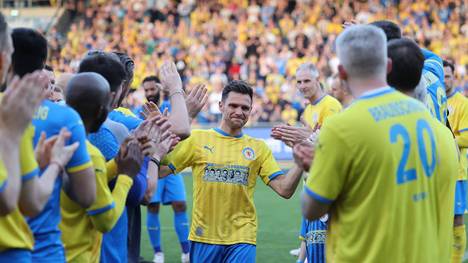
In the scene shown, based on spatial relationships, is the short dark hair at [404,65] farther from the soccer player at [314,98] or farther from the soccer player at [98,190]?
the soccer player at [314,98]

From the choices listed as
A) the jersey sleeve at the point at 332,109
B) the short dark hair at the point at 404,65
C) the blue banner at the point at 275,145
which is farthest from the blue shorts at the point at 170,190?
the blue banner at the point at 275,145

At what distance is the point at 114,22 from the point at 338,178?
95.9 feet

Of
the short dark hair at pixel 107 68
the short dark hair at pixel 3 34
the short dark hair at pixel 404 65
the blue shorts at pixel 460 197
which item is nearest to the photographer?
the short dark hair at pixel 3 34

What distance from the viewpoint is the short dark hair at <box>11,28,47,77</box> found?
407 centimetres

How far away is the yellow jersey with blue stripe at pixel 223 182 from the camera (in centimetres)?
666

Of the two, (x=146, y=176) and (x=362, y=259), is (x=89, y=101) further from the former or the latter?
(x=362, y=259)

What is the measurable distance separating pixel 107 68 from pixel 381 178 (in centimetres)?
183

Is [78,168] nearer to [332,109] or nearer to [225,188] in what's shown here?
[225,188]

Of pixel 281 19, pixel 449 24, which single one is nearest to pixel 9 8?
pixel 281 19

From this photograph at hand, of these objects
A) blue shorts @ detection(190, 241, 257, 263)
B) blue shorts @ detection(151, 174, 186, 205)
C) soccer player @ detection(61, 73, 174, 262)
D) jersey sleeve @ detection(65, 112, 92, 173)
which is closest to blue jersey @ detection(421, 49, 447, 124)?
blue shorts @ detection(190, 241, 257, 263)

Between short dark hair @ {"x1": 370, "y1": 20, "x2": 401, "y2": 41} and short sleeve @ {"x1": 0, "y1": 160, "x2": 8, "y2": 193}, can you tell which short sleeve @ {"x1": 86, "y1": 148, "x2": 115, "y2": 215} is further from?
short dark hair @ {"x1": 370, "y1": 20, "x2": 401, "y2": 41}

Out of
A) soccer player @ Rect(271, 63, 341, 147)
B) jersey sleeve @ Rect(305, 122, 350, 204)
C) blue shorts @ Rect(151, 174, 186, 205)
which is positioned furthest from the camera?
blue shorts @ Rect(151, 174, 186, 205)

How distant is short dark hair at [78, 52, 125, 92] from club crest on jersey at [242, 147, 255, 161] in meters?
2.00

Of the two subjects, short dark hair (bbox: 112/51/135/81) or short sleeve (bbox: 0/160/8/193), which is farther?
short dark hair (bbox: 112/51/135/81)
